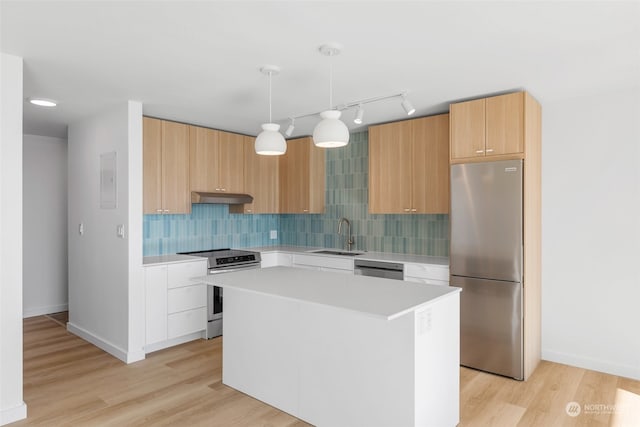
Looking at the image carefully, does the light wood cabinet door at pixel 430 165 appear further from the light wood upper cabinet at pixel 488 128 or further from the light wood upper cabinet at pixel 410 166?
the light wood upper cabinet at pixel 488 128

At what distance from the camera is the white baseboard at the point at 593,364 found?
3381 mm

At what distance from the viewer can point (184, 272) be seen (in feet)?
13.8

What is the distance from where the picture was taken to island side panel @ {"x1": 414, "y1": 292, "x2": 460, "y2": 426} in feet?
7.34

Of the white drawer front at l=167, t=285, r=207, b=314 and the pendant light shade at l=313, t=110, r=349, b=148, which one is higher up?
the pendant light shade at l=313, t=110, r=349, b=148

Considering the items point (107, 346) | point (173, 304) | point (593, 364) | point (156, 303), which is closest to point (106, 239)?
point (156, 303)

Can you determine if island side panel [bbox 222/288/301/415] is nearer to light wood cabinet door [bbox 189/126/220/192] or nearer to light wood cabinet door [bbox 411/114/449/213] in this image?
light wood cabinet door [bbox 189/126/220/192]

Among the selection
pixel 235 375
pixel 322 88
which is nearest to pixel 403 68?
pixel 322 88

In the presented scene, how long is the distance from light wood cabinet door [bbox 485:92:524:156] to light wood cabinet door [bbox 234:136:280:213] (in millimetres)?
2953

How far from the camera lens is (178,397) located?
3.05 m

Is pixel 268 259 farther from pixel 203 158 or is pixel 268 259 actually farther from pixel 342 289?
pixel 342 289

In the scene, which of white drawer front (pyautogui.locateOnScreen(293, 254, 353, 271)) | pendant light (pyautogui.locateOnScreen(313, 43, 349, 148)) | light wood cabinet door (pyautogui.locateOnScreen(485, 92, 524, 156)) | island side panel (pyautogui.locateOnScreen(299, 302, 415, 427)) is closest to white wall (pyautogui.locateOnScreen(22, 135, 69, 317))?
→ white drawer front (pyautogui.locateOnScreen(293, 254, 353, 271))

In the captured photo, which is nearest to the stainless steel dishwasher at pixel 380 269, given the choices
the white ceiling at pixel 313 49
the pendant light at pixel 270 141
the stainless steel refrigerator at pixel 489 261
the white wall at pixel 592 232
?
the stainless steel refrigerator at pixel 489 261

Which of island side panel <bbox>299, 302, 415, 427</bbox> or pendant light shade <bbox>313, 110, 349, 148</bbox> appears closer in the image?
island side panel <bbox>299, 302, 415, 427</bbox>

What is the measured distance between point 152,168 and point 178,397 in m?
2.33
